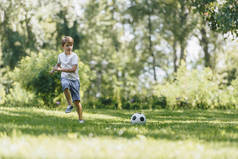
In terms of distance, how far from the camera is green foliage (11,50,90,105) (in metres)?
12.8

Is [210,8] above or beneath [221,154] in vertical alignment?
above

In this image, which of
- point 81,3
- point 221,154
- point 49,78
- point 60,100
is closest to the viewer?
point 221,154

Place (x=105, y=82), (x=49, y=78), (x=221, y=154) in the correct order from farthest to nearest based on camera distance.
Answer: (x=105, y=82)
(x=49, y=78)
(x=221, y=154)

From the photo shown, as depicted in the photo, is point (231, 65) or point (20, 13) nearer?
point (20, 13)

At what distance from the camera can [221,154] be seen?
11.3ft

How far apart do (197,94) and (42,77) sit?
6644mm

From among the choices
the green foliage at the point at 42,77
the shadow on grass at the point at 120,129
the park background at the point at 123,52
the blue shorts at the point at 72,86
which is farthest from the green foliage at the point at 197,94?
the blue shorts at the point at 72,86

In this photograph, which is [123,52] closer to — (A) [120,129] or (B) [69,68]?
(B) [69,68]

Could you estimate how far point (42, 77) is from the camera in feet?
42.1

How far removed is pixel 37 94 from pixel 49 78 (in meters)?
1.04

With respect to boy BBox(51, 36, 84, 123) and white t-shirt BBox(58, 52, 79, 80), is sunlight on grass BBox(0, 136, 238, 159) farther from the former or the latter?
white t-shirt BBox(58, 52, 79, 80)

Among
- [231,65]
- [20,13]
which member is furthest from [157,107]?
[231,65]

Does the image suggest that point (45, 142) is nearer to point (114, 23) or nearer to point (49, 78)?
point (49, 78)

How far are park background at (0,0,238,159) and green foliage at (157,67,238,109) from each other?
4 centimetres
